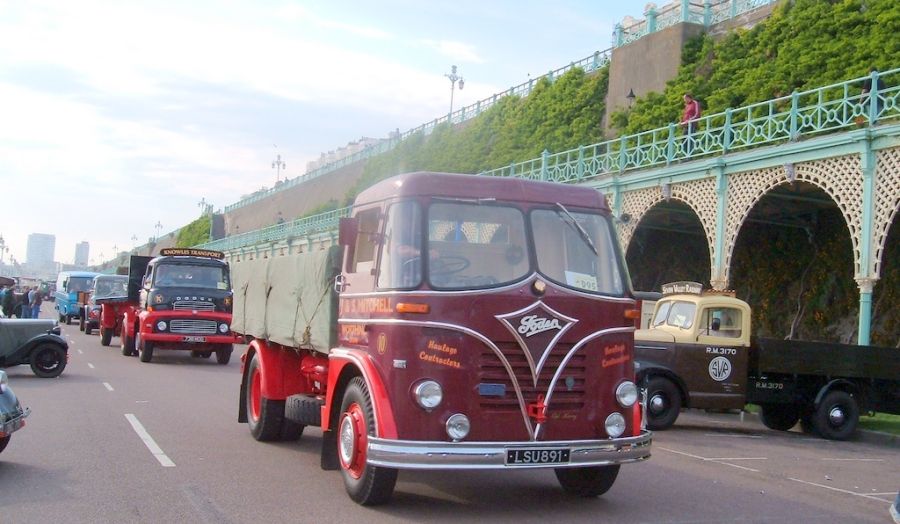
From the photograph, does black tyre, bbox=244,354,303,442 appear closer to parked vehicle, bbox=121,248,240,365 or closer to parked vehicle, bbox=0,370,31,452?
parked vehicle, bbox=0,370,31,452

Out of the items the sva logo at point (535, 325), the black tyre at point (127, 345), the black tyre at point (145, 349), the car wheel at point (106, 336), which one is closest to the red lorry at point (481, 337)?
the sva logo at point (535, 325)

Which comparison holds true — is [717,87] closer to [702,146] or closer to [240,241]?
[702,146]

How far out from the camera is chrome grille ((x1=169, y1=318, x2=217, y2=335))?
2305 cm

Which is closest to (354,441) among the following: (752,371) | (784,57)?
(752,371)

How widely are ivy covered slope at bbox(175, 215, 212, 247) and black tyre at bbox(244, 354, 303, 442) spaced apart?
90.3 metres

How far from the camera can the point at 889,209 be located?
671 inches

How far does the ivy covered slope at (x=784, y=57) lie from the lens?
25234 mm

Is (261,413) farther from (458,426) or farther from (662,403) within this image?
(662,403)

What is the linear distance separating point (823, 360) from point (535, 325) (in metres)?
9.39

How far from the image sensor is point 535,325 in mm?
7480

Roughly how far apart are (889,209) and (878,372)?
338 cm

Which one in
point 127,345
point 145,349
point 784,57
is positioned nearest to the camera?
point 145,349

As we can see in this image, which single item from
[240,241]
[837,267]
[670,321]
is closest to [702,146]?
[837,267]

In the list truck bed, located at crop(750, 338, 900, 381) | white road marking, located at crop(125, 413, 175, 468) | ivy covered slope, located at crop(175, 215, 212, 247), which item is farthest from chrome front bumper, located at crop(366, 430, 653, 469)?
ivy covered slope, located at crop(175, 215, 212, 247)
